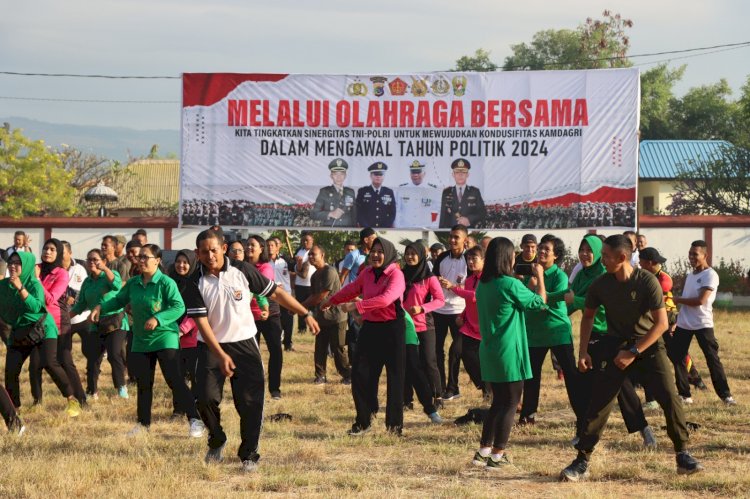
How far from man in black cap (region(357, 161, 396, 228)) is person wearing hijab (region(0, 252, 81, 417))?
11.7 metres

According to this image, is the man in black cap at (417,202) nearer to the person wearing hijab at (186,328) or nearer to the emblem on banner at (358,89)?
the emblem on banner at (358,89)

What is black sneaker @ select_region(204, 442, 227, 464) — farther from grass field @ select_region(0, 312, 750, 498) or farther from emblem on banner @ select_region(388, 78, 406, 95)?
emblem on banner @ select_region(388, 78, 406, 95)

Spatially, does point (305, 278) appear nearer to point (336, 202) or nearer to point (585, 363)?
point (336, 202)

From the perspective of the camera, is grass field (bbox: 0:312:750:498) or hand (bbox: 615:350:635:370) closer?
grass field (bbox: 0:312:750:498)

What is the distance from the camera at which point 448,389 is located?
505 inches

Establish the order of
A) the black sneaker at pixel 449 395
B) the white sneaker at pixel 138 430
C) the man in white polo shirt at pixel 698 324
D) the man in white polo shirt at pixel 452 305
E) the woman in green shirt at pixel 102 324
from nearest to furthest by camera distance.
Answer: the white sneaker at pixel 138 430, the woman in green shirt at pixel 102 324, the man in white polo shirt at pixel 698 324, the man in white polo shirt at pixel 452 305, the black sneaker at pixel 449 395

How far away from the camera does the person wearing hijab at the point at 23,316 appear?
1076 cm

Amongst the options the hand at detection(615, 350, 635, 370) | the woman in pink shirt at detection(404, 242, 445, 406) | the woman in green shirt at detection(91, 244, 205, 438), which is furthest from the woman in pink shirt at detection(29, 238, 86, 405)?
the hand at detection(615, 350, 635, 370)

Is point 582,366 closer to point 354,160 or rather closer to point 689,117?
point 354,160

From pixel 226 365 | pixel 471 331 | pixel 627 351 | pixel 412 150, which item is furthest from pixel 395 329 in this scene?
pixel 412 150

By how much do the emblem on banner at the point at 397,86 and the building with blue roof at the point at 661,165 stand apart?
39.9 m

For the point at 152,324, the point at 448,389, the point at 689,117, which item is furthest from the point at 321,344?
the point at 689,117

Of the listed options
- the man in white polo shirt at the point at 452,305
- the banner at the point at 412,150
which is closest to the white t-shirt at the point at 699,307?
the man in white polo shirt at the point at 452,305

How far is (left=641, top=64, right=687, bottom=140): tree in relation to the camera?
74500 mm
